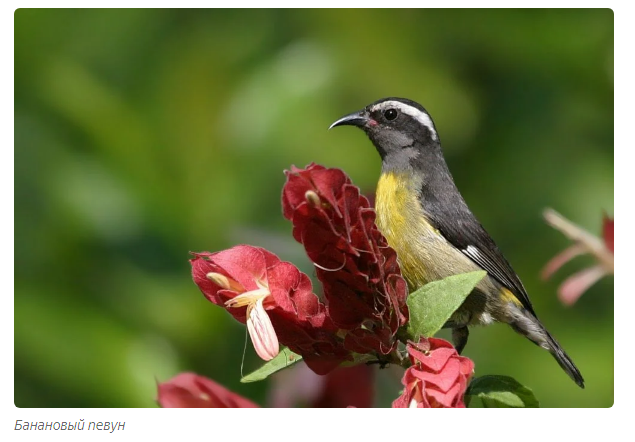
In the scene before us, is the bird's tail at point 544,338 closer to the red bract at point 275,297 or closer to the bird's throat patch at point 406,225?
the bird's throat patch at point 406,225

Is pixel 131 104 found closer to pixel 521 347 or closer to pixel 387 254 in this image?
pixel 521 347

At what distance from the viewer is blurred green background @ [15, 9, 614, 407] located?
12.8 ft

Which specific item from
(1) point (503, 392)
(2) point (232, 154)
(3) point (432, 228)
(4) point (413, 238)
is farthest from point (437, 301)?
(2) point (232, 154)

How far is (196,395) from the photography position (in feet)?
5.94

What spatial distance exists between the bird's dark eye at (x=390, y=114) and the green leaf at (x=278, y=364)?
77.0 inches

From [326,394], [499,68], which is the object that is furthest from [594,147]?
[326,394]

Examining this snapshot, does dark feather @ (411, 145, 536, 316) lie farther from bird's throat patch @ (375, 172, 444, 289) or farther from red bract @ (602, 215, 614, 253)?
red bract @ (602, 215, 614, 253)

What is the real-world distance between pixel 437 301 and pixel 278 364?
447mm

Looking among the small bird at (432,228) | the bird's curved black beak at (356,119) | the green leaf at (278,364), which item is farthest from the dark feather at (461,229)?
the green leaf at (278,364)

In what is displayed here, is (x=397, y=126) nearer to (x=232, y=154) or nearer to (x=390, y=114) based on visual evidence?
(x=390, y=114)

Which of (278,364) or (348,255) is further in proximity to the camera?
(278,364)

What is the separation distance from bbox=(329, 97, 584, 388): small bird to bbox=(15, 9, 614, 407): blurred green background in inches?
20.9

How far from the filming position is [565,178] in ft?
17.1

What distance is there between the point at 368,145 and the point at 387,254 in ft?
11.1
